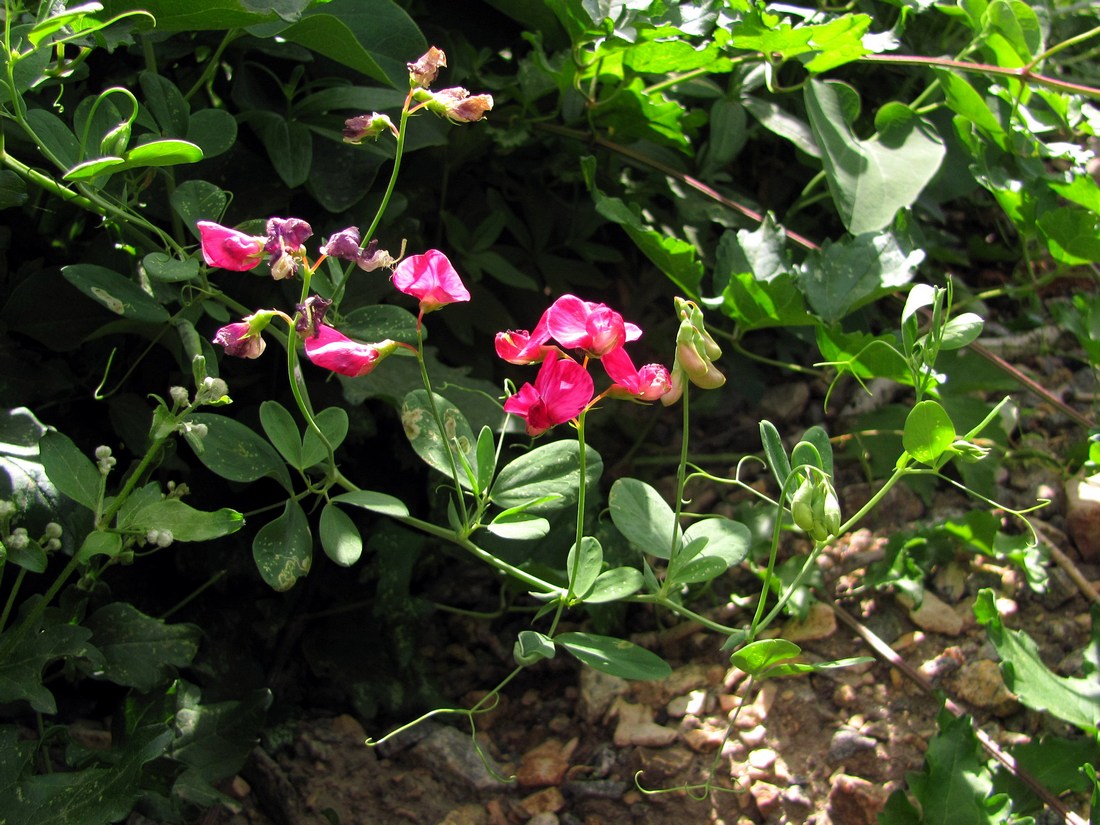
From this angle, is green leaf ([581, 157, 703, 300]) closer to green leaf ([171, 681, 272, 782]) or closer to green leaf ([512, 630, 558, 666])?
green leaf ([512, 630, 558, 666])

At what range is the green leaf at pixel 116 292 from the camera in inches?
38.2

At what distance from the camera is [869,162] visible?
51.8 inches

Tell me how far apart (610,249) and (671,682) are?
603 millimetres

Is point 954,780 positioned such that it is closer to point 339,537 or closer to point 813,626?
point 813,626

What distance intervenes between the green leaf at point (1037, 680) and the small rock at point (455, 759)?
1.82 ft

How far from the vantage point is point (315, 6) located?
110 cm

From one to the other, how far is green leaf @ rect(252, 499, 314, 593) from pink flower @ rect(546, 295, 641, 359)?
294 mm

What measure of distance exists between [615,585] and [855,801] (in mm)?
386

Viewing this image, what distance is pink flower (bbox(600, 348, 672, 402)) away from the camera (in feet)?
2.87

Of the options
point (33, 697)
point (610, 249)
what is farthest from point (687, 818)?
point (610, 249)

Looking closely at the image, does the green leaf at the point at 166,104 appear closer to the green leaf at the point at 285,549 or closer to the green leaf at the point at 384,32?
the green leaf at the point at 384,32

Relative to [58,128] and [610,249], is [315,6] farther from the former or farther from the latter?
[610,249]

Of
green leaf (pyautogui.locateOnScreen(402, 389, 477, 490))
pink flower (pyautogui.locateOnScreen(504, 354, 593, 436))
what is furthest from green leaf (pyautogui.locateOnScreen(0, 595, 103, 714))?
pink flower (pyautogui.locateOnScreen(504, 354, 593, 436))

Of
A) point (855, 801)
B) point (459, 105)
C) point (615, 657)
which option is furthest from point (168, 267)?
point (855, 801)
